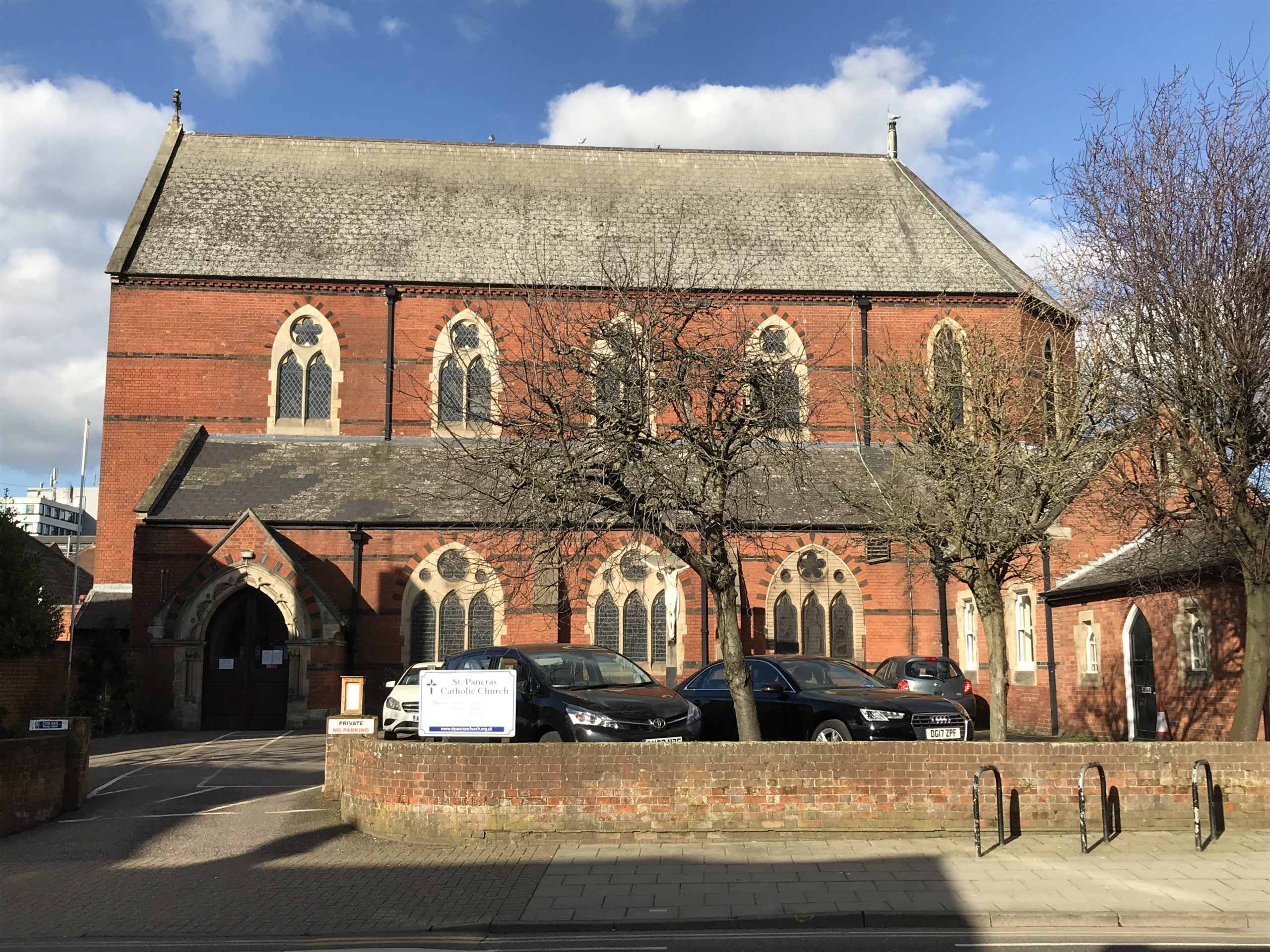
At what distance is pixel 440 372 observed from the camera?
27.2 m

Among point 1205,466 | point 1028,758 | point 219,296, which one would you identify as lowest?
point 1028,758

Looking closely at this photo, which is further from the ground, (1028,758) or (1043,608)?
(1043,608)

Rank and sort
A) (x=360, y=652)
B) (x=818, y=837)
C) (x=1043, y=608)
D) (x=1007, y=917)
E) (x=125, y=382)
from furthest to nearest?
(x=125, y=382), (x=360, y=652), (x=1043, y=608), (x=818, y=837), (x=1007, y=917)

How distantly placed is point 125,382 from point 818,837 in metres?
21.6

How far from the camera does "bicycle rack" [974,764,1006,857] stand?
1004cm

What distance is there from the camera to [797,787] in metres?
10.9

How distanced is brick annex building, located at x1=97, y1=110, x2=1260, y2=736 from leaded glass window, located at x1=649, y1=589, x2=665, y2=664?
6cm

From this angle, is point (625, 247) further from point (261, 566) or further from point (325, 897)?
point (325, 897)

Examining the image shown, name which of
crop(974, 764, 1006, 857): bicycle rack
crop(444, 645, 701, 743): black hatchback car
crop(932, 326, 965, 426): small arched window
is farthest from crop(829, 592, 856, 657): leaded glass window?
crop(974, 764, 1006, 857): bicycle rack

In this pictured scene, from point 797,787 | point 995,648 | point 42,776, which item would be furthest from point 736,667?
point 42,776

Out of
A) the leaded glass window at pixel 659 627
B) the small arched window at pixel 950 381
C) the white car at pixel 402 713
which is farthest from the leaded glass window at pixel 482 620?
the small arched window at pixel 950 381

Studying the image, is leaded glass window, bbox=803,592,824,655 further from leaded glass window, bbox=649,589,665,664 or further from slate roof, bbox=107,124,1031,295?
slate roof, bbox=107,124,1031,295

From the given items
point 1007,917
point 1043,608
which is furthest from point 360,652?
point 1007,917

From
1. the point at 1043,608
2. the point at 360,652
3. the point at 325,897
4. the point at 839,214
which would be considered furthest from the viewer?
the point at 839,214
